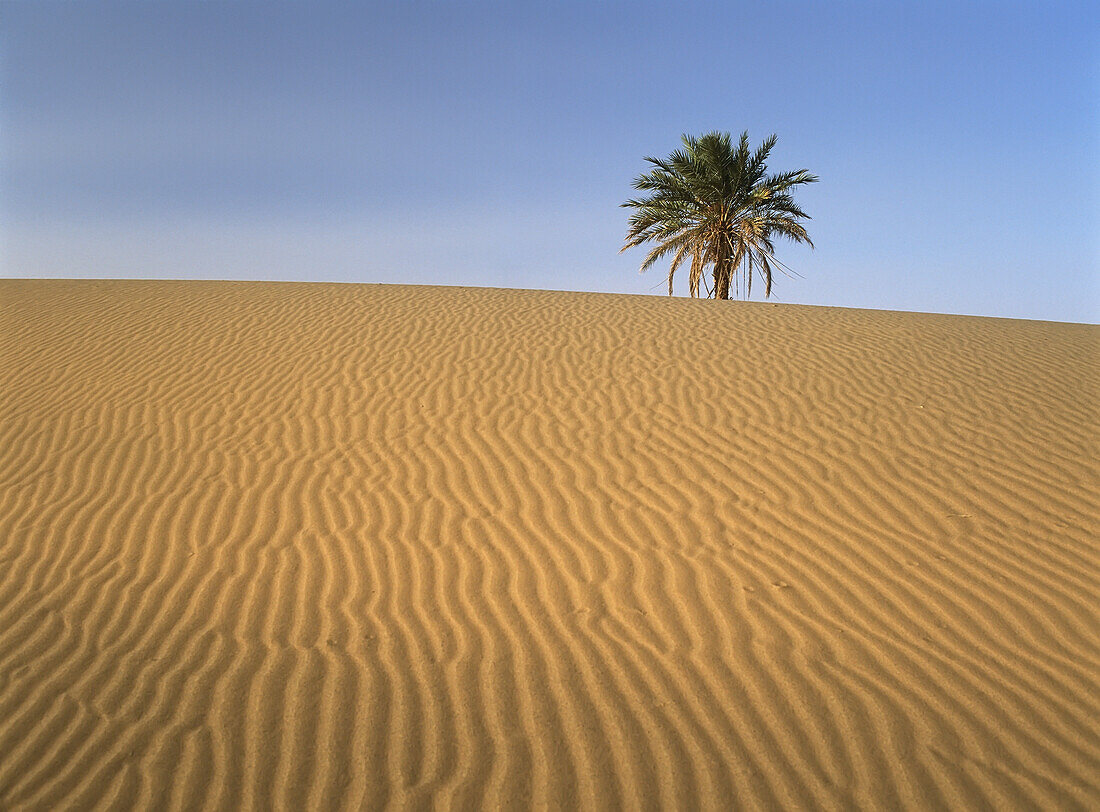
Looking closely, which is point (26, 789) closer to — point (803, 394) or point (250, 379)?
point (250, 379)

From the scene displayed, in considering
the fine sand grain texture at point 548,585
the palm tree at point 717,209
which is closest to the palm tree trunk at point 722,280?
the palm tree at point 717,209

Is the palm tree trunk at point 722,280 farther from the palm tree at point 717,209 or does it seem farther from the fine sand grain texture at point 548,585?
the fine sand grain texture at point 548,585

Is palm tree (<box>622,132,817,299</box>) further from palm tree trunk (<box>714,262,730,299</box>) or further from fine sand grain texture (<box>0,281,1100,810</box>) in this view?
fine sand grain texture (<box>0,281,1100,810</box>)

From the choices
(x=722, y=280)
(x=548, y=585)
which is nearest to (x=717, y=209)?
(x=722, y=280)

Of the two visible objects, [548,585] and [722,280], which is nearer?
[548,585]

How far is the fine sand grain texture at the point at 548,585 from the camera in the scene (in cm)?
335

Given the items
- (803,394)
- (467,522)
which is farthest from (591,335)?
(467,522)

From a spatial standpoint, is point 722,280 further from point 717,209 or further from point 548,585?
point 548,585

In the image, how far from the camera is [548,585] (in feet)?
15.9

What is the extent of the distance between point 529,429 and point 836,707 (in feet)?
14.3

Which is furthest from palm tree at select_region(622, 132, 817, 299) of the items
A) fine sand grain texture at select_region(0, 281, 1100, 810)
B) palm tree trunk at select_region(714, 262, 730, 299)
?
fine sand grain texture at select_region(0, 281, 1100, 810)

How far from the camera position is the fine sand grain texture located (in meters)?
3.35

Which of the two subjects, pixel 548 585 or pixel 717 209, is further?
pixel 717 209

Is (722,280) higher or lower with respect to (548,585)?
higher
